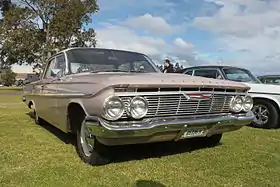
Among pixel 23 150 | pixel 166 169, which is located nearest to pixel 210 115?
pixel 166 169

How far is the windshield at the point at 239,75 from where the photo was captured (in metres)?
8.77

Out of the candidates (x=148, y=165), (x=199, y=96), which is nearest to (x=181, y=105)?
(x=199, y=96)

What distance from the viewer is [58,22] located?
28438mm

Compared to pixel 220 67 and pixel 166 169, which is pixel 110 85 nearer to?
pixel 166 169

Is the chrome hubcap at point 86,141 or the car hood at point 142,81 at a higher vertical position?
the car hood at point 142,81

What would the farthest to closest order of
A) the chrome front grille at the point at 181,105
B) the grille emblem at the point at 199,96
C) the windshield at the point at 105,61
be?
the windshield at the point at 105,61
the grille emblem at the point at 199,96
the chrome front grille at the point at 181,105

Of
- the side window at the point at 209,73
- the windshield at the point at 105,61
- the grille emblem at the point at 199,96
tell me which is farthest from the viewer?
the side window at the point at 209,73

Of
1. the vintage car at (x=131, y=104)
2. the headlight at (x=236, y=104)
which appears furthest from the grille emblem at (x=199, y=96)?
the headlight at (x=236, y=104)

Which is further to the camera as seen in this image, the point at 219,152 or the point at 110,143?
the point at 219,152

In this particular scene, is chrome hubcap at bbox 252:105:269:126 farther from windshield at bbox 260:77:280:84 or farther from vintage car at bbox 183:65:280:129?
windshield at bbox 260:77:280:84

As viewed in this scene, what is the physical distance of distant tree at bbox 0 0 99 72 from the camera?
28328 mm

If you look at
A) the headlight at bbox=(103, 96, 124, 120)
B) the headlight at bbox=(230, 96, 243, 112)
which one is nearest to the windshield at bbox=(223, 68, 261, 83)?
the headlight at bbox=(230, 96, 243, 112)

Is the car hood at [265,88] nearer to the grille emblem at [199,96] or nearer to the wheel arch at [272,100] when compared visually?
the wheel arch at [272,100]

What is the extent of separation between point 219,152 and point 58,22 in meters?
25.7
